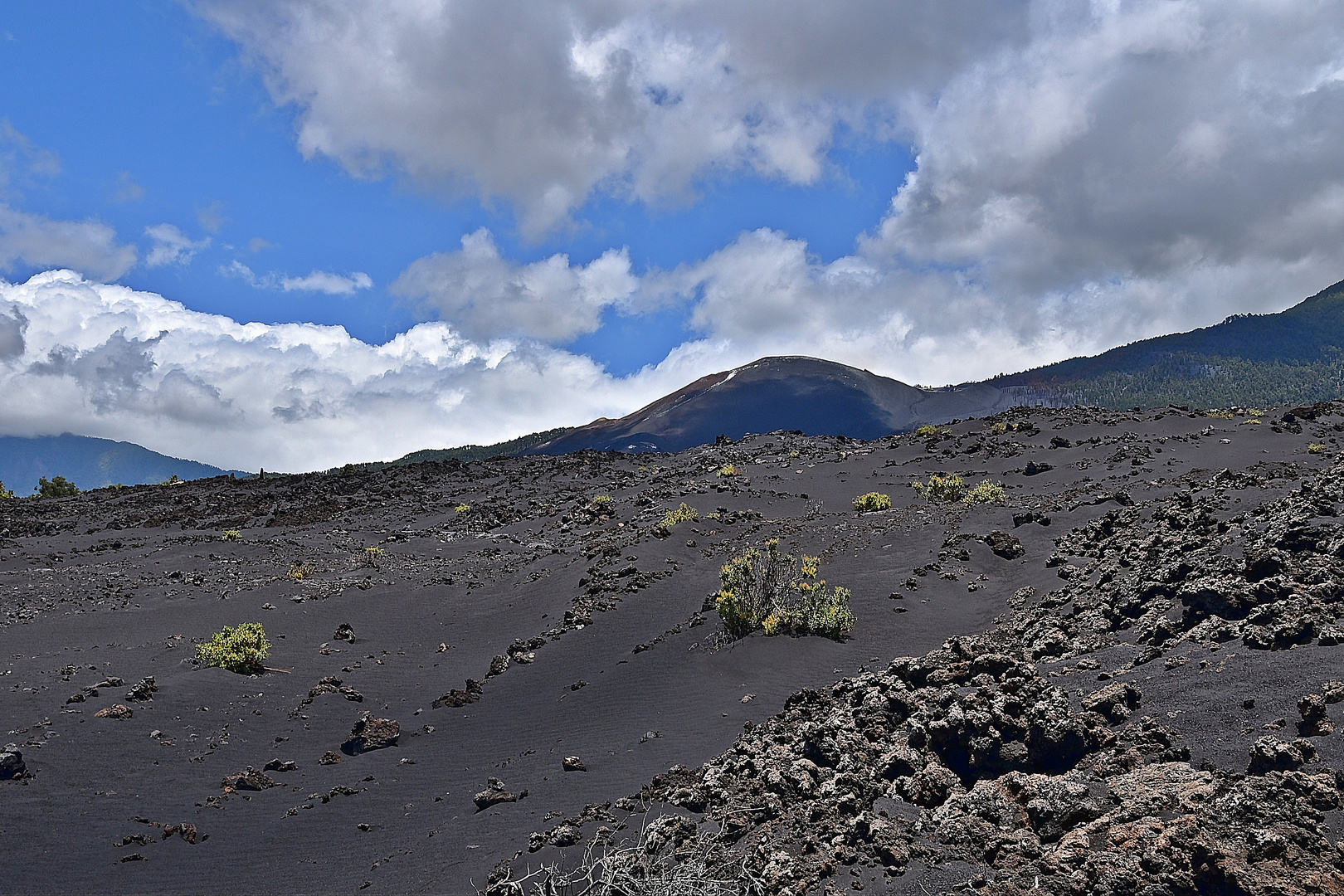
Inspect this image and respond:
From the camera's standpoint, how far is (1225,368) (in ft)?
417

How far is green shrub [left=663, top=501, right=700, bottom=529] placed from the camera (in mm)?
18895

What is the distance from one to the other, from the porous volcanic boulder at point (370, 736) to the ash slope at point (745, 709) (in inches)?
5.2

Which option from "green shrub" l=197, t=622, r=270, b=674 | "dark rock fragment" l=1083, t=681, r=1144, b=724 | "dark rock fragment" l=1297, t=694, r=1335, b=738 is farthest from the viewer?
"green shrub" l=197, t=622, r=270, b=674

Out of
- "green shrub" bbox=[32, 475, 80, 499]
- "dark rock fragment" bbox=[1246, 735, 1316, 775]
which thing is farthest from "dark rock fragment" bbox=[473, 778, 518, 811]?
"green shrub" bbox=[32, 475, 80, 499]

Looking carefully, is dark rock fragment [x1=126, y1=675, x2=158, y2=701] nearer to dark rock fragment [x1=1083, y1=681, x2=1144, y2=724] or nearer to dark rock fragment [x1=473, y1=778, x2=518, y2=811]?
dark rock fragment [x1=473, y1=778, x2=518, y2=811]

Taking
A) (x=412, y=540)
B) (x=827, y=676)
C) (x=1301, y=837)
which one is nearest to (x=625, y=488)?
(x=412, y=540)

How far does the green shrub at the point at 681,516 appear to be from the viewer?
18895 millimetres

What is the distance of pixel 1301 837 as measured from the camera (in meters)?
3.54

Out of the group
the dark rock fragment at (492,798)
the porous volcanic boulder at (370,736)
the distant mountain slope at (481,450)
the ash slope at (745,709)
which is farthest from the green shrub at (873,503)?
the distant mountain slope at (481,450)

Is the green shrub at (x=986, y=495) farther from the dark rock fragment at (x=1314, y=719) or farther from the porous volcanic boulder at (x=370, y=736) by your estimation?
the porous volcanic boulder at (x=370, y=736)

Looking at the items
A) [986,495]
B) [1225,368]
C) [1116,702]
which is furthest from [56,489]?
[1225,368]

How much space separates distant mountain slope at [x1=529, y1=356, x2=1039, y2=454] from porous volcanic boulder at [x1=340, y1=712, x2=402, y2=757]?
90.2 metres

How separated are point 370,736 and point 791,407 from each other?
114352mm

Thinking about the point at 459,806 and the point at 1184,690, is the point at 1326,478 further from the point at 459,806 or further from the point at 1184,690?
the point at 459,806
